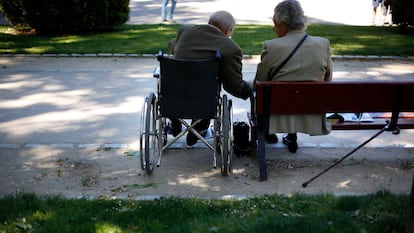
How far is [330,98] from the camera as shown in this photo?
4773 millimetres

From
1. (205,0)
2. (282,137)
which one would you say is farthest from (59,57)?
(205,0)

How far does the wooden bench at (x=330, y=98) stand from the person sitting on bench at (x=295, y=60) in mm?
122

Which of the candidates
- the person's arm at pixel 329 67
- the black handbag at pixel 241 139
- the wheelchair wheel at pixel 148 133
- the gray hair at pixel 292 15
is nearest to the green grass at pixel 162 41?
the black handbag at pixel 241 139

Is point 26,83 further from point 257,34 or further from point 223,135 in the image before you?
point 257,34

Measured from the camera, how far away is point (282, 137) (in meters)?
5.98

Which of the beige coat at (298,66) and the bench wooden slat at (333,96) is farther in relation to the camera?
the beige coat at (298,66)

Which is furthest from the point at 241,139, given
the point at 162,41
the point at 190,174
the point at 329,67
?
the point at 162,41

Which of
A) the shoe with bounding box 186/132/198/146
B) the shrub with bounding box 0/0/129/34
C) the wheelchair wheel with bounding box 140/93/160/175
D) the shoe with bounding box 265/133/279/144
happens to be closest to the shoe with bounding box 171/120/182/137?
the shoe with bounding box 186/132/198/146

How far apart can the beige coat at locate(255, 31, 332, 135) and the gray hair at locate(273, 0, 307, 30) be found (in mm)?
80

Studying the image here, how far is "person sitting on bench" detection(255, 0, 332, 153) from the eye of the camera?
493 centimetres

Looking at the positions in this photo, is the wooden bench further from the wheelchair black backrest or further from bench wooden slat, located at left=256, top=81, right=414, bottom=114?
the wheelchair black backrest

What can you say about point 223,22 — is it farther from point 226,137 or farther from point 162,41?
point 162,41

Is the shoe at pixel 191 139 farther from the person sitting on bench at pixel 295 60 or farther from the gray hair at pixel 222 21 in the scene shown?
the gray hair at pixel 222 21

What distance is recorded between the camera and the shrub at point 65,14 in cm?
1289
